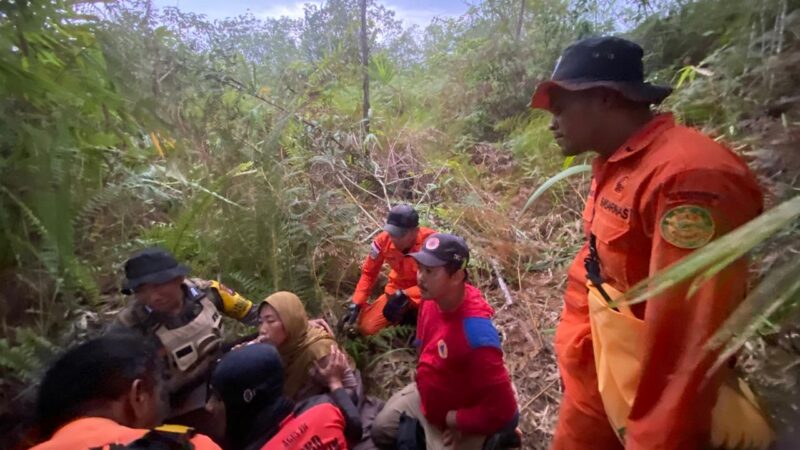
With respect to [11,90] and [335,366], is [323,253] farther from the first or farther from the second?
[11,90]

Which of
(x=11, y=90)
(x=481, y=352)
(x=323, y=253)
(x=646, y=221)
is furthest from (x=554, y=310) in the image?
(x=11, y=90)

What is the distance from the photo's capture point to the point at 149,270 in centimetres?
259

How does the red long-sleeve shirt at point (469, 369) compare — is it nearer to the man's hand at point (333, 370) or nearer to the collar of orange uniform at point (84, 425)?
the man's hand at point (333, 370)

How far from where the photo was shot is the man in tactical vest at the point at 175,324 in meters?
2.60

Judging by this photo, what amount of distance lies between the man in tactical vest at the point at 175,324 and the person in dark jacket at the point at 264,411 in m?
0.26

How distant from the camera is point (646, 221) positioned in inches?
54.4

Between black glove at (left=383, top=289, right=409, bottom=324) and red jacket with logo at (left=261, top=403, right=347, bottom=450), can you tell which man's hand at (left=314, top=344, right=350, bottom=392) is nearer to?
red jacket with logo at (left=261, top=403, right=347, bottom=450)

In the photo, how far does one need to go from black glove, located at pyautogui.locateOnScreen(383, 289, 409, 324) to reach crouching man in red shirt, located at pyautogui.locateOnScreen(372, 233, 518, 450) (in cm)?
117

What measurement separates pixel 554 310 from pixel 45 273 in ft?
10.2

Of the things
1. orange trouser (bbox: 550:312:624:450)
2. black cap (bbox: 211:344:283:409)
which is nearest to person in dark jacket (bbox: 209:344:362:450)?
black cap (bbox: 211:344:283:409)

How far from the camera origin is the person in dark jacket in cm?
231

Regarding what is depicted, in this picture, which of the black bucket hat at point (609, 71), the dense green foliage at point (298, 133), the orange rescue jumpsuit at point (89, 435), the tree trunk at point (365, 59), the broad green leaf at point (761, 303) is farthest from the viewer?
the tree trunk at point (365, 59)

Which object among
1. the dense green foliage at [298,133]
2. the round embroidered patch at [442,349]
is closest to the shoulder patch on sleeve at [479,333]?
the round embroidered patch at [442,349]

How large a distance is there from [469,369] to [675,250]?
150 cm
